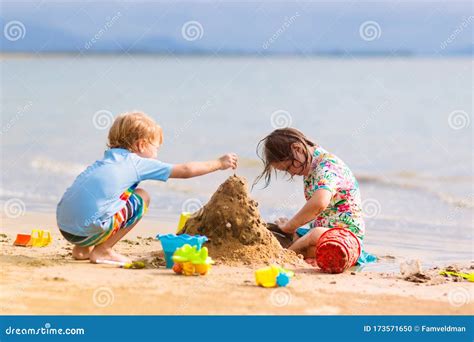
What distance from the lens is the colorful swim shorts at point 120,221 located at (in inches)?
205

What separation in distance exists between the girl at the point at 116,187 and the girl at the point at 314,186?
620 mm

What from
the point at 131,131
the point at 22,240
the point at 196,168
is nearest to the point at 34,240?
the point at 22,240

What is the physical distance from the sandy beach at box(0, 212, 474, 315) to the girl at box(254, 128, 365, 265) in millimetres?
475

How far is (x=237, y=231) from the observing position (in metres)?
5.48

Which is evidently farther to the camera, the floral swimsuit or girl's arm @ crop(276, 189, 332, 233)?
the floral swimsuit

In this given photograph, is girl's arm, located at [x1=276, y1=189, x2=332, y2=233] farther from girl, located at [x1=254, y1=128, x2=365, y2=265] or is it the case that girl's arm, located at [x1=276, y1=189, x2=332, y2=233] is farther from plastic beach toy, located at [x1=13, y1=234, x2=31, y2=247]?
plastic beach toy, located at [x1=13, y1=234, x2=31, y2=247]

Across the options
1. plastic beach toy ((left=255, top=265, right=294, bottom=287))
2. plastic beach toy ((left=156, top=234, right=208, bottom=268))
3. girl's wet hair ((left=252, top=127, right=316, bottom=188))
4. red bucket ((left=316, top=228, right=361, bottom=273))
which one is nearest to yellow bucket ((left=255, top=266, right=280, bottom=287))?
plastic beach toy ((left=255, top=265, right=294, bottom=287))

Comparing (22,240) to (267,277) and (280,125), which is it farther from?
(280,125)

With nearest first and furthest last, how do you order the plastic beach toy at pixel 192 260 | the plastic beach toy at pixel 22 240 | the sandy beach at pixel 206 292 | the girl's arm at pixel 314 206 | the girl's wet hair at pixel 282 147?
the sandy beach at pixel 206 292, the plastic beach toy at pixel 192 260, the girl's arm at pixel 314 206, the girl's wet hair at pixel 282 147, the plastic beach toy at pixel 22 240

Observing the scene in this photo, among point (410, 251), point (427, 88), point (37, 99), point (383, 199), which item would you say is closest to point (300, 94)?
point (427, 88)

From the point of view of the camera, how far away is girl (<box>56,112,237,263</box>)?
5.12 meters

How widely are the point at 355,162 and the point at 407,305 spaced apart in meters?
7.82

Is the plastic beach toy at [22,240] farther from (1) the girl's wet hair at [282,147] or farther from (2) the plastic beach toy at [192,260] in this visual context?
(1) the girl's wet hair at [282,147]

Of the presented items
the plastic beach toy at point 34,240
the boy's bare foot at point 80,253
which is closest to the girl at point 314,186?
the boy's bare foot at point 80,253
